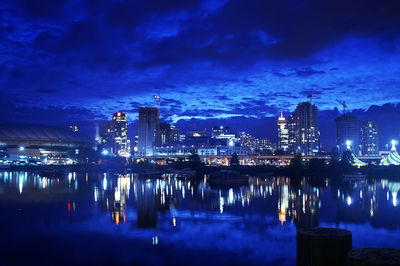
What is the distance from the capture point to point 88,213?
76.0ft

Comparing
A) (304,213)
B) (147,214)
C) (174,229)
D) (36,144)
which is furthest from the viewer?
(36,144)

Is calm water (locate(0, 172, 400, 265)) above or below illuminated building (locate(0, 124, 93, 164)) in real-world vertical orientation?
below

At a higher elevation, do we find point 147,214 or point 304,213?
point 147,214

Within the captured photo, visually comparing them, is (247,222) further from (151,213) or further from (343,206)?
(343,206)

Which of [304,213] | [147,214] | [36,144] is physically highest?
[36,144]

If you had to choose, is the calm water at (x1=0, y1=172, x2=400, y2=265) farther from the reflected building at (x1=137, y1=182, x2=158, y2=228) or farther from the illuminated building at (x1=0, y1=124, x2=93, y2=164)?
the illuminated building at (x1=0, y1=124, x2=93, y2=164)

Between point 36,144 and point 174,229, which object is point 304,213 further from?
point 36,144

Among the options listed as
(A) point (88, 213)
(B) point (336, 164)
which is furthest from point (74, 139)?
(A) point (88, 213)

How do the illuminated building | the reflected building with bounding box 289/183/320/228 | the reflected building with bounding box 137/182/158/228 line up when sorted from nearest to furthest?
the reflected building with bounding box 137/182/158/228 → the reflected building with bounding box 289/183/320/228 → the illuminated building

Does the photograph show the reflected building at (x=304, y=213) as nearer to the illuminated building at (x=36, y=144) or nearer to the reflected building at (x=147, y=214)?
the reflected building at (x=147, y=214)

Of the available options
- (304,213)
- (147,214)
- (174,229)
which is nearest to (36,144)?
(147,214)

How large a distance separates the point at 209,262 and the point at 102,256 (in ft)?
13.1

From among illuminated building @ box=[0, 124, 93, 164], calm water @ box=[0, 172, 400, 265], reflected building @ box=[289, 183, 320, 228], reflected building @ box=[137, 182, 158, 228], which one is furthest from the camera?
illuminated building @ box=[0, 124, 93, 164]

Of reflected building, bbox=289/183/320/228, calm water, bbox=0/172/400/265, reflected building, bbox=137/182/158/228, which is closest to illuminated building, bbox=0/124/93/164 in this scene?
reflected building, bbox=137/182/158/228
